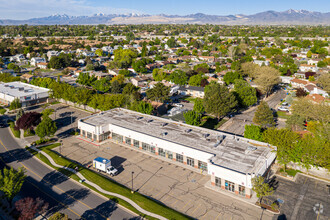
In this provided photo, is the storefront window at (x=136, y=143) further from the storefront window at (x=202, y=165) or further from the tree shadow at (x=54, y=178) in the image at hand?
the tree shadow at (x=54, y=178)

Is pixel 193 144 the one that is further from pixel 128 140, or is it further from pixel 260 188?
pixel 128 140

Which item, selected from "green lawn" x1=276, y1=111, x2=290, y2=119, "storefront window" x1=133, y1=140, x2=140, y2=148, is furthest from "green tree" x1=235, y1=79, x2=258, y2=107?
"storefront window" x1=133, y1=140, x2=140, y2=148

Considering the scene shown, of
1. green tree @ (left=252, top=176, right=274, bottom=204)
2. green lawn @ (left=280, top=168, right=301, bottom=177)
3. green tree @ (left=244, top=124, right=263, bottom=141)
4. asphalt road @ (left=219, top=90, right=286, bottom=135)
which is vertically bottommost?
green lawn @ (left=280, top=168, right=301, bottom=177)

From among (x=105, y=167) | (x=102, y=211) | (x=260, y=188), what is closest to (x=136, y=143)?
(x=105, y=167)

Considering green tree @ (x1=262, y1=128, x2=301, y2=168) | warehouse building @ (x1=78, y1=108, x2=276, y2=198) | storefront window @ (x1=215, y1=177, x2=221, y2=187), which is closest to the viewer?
warehouse building @ (x1=78, y1=108, x2=276, y2=198)

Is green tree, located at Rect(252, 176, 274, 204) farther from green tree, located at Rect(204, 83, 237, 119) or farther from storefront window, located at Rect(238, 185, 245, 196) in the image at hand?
green tree, located at Rect(204, 83, 237, 119)

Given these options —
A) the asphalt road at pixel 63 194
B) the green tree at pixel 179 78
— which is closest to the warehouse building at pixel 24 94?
the asphalt road at pixel 63 194
